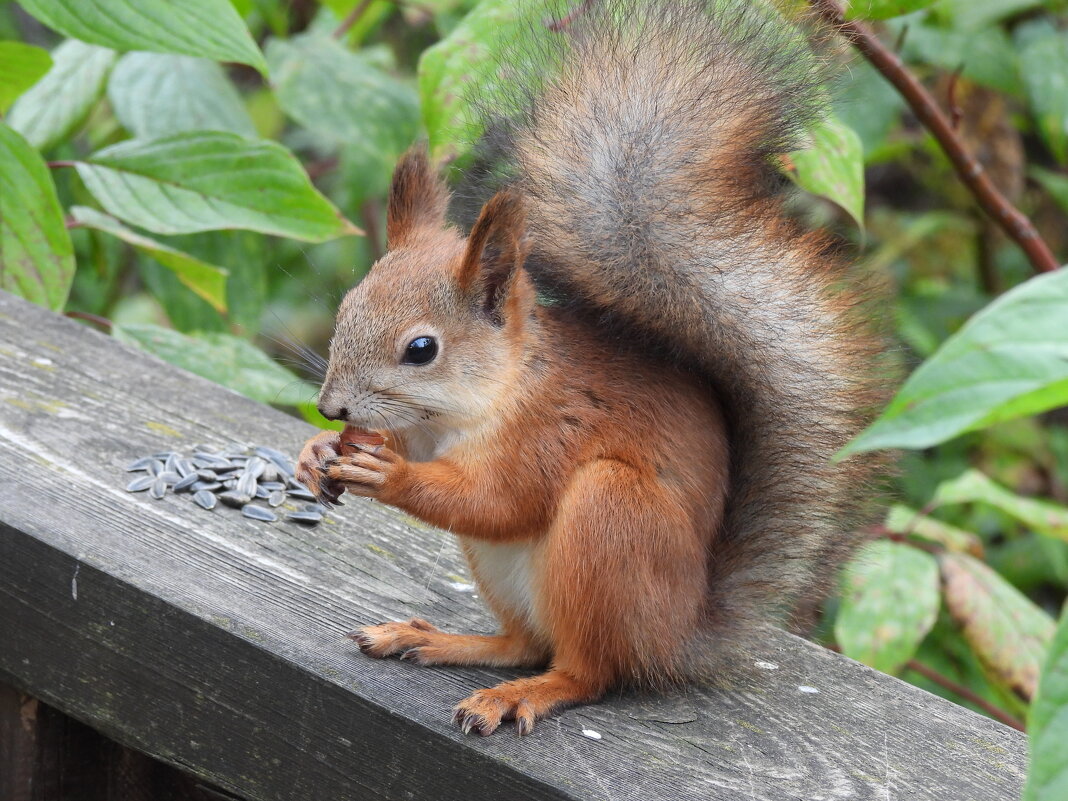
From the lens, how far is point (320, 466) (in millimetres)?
1160

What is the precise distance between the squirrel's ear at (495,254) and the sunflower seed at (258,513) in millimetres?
315

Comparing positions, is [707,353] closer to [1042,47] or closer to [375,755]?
[375,755]

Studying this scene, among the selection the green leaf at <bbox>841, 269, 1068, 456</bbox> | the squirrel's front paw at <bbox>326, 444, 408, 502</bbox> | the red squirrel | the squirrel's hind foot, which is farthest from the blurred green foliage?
the squirrel's hind foot

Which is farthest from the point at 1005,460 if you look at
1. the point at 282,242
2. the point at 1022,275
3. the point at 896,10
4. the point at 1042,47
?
the point at 896,10

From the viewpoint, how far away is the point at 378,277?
129 cm

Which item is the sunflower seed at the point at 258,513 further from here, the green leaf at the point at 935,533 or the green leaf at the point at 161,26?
the green leaf at the point at 935,533

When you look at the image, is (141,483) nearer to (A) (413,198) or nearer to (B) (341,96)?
(A) (413,198)

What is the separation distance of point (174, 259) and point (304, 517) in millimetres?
652

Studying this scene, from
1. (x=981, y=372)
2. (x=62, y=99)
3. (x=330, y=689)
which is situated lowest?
(x=330, y=689)

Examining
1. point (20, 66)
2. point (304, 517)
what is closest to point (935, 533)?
point (304, 517)

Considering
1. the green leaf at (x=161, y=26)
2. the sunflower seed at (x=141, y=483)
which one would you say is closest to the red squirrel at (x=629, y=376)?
the sunflower seed at (x=141, y=483)

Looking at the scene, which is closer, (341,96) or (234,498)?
(234,498)

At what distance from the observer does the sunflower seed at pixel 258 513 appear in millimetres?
1325

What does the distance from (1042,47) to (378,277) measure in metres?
1.61
